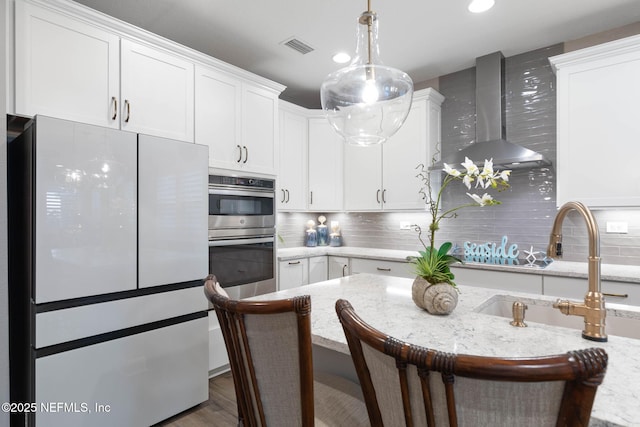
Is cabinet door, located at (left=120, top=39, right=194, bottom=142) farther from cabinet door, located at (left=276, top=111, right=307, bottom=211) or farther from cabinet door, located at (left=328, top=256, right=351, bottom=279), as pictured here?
cabinet door, located at (left=328, top=256, right=351, bottom=279)

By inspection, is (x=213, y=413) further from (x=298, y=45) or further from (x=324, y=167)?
(x=298, y=45)

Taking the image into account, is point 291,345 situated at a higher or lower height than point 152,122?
lower

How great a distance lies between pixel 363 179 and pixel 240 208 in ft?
5.14

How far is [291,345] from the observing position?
880 millimetres

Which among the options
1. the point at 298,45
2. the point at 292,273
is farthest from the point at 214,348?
the point at 298,45

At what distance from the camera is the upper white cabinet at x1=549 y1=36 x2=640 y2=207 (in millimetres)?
2377

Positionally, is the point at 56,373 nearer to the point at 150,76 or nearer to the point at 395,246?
the point at 150,76

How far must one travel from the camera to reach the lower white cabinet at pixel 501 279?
98.3 inches

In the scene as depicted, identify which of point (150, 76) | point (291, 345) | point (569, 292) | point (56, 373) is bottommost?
point (56, 373)

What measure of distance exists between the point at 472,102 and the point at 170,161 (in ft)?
9.47

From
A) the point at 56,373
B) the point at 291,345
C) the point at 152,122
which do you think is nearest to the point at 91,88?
the point at 152,122

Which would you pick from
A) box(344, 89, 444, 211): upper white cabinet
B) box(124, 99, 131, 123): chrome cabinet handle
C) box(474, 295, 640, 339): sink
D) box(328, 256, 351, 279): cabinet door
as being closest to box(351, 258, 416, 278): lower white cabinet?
box(328, 256, 351, 279): cabinet door

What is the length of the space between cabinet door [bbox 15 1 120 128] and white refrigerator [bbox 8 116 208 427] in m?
0.22

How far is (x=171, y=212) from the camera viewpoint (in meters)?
2.11
